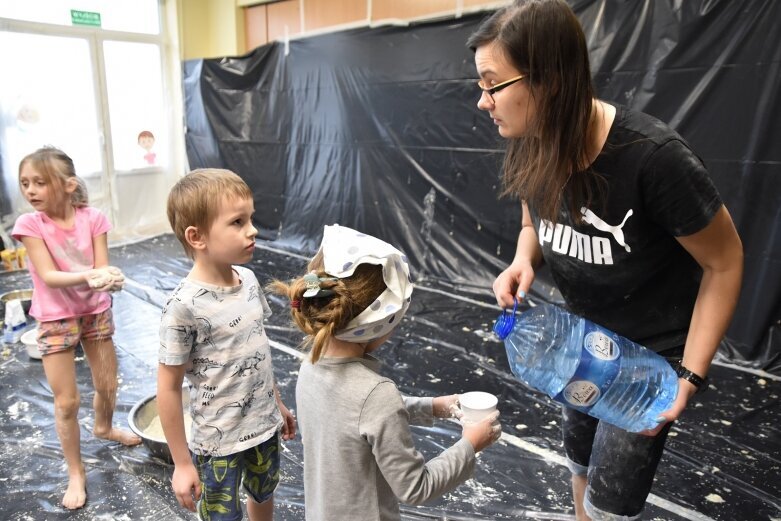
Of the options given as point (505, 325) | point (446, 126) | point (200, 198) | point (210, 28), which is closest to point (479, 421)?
point (505, 325)

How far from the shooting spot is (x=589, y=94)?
3.44 ft

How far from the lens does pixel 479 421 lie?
41.9 inches

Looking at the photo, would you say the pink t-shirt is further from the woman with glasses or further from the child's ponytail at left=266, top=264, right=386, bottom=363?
the woman with glasses

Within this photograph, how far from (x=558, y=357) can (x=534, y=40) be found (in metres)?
0.72

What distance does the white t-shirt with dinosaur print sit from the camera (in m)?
1.25

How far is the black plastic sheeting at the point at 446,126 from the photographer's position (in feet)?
9.64

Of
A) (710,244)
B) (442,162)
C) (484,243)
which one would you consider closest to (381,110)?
(442,162)

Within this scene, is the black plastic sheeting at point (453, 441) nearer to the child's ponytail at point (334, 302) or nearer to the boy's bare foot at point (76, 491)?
the boy's bare foot at point (76, 491)

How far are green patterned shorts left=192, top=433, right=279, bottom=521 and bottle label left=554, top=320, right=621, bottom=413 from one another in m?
0.80

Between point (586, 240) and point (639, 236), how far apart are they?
11 centimetres

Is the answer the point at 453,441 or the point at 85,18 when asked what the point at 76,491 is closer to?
the point at 453,441

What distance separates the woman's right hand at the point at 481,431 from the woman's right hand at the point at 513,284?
0.29 meters

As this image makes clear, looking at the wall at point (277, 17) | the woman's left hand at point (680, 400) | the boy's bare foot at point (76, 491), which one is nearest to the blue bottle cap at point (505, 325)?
the woman's left hand at point (680, 400)

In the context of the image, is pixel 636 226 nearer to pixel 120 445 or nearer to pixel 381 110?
pixel 120 445
